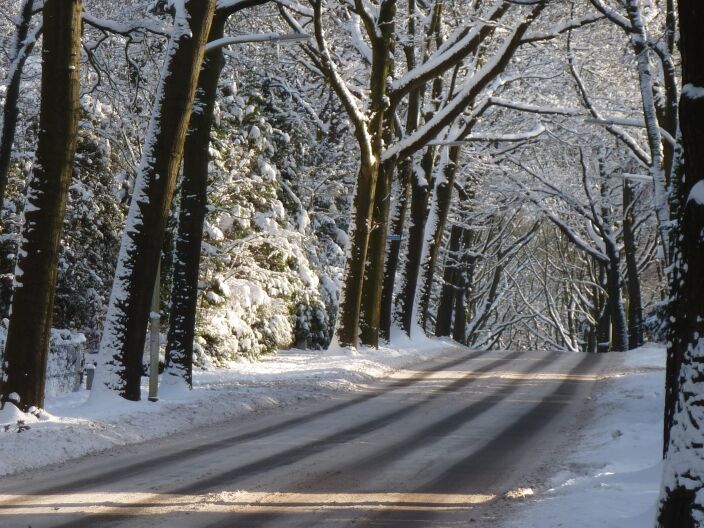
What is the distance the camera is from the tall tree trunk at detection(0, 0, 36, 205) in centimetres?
1666

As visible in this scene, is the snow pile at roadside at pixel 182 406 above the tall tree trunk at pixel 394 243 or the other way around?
the other way around

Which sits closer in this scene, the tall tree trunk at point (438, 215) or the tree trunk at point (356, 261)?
the tree trunk at point (356, 261)

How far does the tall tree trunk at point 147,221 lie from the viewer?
13695 millimetres

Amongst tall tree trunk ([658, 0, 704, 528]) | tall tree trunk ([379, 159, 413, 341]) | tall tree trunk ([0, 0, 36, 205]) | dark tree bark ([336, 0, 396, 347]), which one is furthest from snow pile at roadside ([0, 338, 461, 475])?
tall tree trunk ([658, 0, 704, 528])

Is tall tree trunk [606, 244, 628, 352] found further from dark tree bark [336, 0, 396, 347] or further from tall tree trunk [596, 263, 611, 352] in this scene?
dark tree bark [336, 0, 396, 347]

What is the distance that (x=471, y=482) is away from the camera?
32.1 feet

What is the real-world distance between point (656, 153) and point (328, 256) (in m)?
15.8

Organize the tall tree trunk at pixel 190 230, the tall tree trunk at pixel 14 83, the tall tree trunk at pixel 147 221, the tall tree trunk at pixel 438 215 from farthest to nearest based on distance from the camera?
the tall tree trunk at pixel 438 215 → the tall tree trunk at pixel 14 83 → the tall tree trunk at pixel 190 230 → the tall tree trunk at pixel 147 221

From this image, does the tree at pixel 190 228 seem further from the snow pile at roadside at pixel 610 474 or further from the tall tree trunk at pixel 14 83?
the snow pile at roadside at pixel 610 474

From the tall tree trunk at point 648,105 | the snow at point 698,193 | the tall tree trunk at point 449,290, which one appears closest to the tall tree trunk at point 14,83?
the tall tree trunk at point 648,105

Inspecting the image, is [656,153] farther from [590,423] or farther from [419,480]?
[419,480]

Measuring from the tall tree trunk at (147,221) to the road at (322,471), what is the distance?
180 cm

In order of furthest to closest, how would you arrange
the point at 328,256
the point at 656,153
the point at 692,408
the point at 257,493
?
the point at 328,256
the point at 656,153
the point at 257,493
the point at 692,408

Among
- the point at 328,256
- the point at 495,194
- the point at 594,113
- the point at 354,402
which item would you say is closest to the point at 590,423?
the point at 354,402
